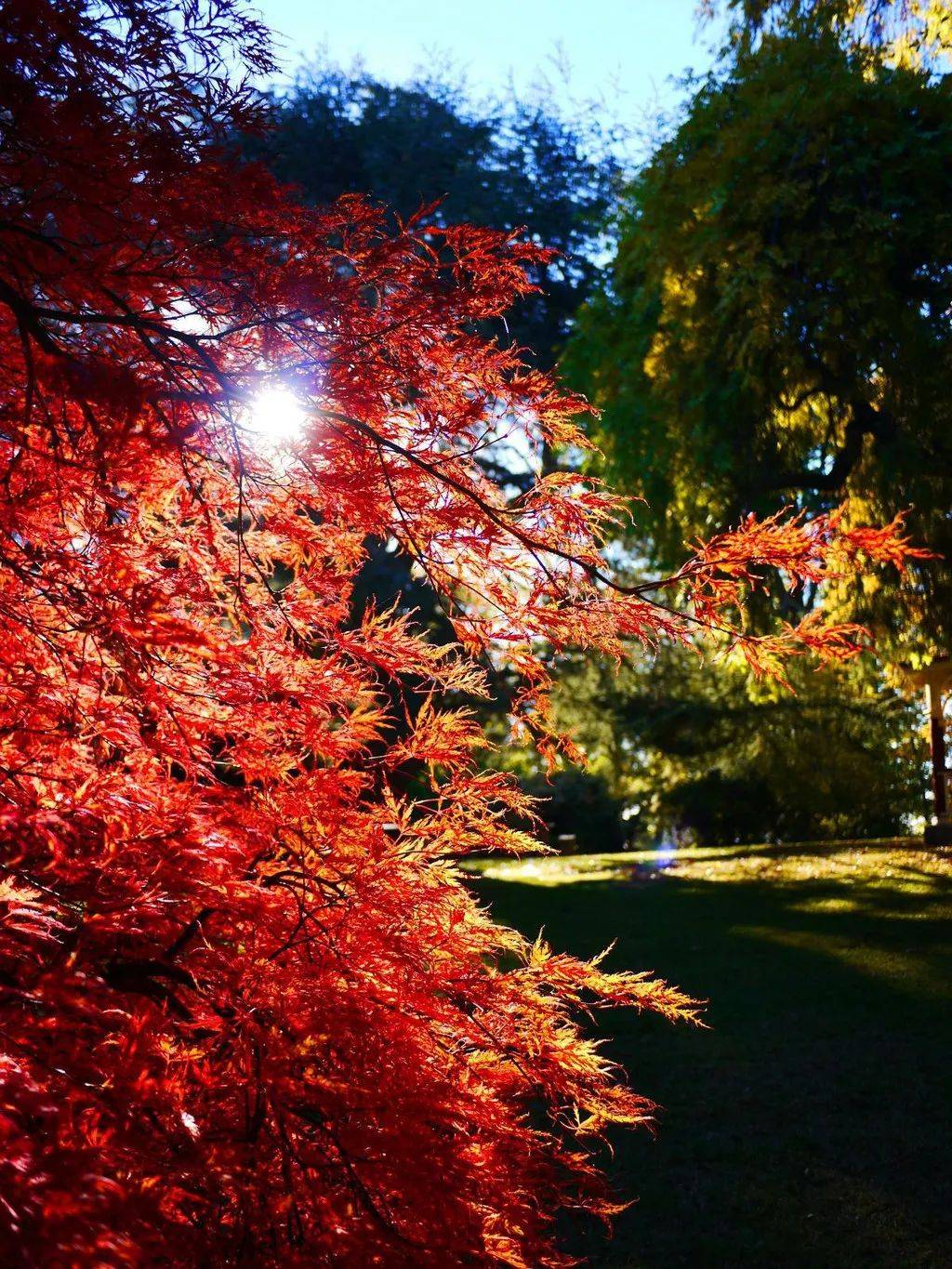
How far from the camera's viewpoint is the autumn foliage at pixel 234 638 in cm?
251

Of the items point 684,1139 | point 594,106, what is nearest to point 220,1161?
point 684,1139

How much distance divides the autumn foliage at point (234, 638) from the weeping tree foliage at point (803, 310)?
294 inches

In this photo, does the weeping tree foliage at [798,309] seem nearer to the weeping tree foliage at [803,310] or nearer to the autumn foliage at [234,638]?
the weeping tree foliage at [803,310]

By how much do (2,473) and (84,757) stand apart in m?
0.75

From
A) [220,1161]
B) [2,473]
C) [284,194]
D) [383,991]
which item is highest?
[284,194]

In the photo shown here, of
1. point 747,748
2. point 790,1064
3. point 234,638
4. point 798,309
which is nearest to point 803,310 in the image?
point 798,309

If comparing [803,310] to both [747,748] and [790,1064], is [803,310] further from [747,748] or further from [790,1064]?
[747,748]

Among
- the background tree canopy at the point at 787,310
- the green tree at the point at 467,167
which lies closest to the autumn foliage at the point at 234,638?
the background tree canopy at the point at 787,310

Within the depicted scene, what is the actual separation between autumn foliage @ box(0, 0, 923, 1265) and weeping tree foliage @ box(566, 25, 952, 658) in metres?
7.47

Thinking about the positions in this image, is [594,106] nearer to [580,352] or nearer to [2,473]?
[580,352]

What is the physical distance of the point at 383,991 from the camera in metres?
3.09

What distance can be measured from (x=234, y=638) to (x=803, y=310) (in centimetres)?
813

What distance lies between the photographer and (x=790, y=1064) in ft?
24.9

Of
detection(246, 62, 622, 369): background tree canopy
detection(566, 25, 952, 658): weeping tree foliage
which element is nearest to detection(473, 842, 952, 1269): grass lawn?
detection(566, 25, 952, 658): weeping tree foliage
